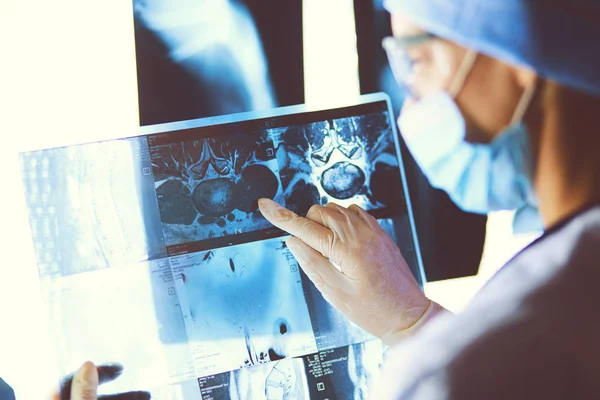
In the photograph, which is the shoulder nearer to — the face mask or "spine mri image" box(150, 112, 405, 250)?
the face mask

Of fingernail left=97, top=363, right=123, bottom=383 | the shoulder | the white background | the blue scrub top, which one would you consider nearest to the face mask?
the shoulder

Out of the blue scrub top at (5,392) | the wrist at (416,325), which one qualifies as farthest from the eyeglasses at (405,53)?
the blue scrub top at (5,392)

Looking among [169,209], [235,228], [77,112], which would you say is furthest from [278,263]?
[77,112]

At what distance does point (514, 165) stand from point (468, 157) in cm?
9

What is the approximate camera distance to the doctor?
705mm

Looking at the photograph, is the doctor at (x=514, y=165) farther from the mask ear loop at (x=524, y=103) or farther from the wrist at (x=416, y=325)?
the wrist at (x=416, y=325)

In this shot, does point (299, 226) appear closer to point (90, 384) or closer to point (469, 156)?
point (469, 156)

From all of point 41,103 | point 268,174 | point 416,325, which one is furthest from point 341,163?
point 41,103

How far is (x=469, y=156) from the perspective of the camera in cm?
103

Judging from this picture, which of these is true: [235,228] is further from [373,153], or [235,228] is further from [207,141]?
[373,153]

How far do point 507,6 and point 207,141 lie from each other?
0.70m

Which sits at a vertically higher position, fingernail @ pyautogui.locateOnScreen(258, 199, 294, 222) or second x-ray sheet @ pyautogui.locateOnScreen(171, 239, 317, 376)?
fingernail @ pyautogui.locateOnScreen(258, 199, 294, 222)

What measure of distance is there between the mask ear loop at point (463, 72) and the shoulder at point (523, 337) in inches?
12.0

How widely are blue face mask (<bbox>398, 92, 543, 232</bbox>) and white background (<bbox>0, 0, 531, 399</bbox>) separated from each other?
0.63 meters
